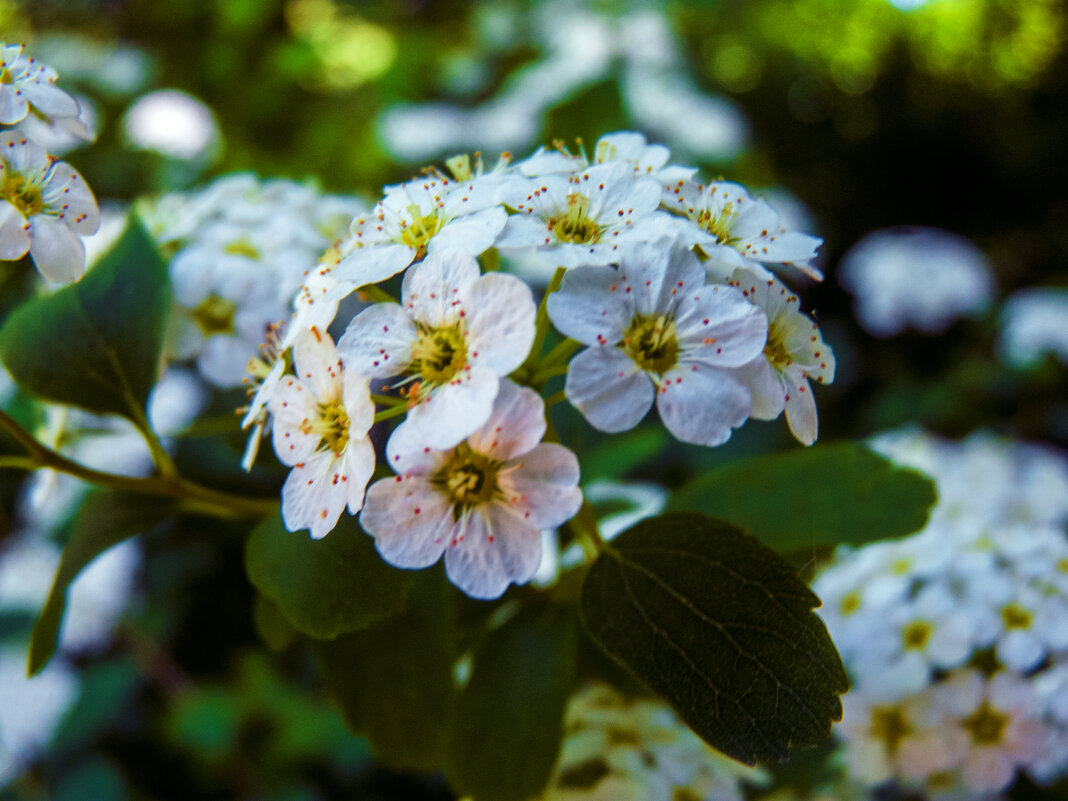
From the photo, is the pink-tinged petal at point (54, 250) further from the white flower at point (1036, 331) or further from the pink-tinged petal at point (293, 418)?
the white flower at point (1036, 331)

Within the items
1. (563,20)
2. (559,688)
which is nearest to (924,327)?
(563,20)

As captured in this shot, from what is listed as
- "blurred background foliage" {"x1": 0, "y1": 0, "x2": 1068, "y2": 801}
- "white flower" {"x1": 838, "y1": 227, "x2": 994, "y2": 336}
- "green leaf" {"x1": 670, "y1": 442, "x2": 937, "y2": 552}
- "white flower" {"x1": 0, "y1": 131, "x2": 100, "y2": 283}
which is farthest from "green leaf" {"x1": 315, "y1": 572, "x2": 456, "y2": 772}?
"white flower" {"x1": 838, "y1": 227, "x2": 994, "y2": 336}

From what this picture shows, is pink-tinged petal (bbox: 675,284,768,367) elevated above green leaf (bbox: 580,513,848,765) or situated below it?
above

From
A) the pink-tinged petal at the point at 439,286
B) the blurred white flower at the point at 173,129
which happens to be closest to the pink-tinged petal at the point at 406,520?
the pink-tinged petal at the point at 439,286

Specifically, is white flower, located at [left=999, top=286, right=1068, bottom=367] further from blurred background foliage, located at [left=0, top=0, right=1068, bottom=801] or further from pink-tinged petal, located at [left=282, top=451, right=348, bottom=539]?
pink-tinged petal, located at [left=282, top=451, right=348, bottom=539]

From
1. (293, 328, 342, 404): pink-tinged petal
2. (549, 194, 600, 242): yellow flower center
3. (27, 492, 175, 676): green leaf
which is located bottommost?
(27, 492, 175, 676): green leaf

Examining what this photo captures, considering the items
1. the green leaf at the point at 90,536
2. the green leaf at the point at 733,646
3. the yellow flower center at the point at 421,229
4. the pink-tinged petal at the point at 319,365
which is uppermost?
the yellow flower center at the point at 421,229

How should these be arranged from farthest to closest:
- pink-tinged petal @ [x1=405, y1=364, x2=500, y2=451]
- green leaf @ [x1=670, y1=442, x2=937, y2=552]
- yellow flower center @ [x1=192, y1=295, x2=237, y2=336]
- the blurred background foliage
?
the blurred background foliage, yellow flower center @ [x1=192, y1=295, x2=237, y2=336], green leaf @ [x1=670, y1=442, x2=937, y2=552], pink-tinged petal @ [x1=405, y1=364, x2=500, y2=451]
